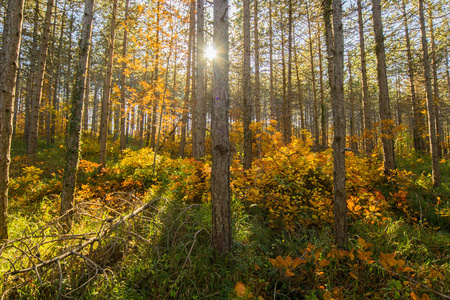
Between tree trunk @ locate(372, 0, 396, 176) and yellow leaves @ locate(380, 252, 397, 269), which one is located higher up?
tree trunk @ locate(372, 0, 396, 176)

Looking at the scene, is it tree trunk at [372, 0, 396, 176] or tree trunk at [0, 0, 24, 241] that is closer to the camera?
tree trunk at [0, 0, 24, 241]

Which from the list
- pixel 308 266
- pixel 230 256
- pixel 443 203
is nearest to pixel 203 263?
pixel 230 256

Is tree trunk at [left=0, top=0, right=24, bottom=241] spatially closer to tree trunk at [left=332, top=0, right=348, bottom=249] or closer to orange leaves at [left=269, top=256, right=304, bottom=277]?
orange leaves at [left=269, top=256, right=304, bottom=277]

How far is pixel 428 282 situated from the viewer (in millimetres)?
2330

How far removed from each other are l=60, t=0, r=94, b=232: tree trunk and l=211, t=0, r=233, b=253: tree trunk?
248 cm

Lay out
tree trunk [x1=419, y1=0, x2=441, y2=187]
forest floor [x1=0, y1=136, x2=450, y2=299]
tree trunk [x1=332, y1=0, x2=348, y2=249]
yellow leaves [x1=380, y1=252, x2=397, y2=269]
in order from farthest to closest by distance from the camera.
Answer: tree trunk [x1=419, y1=0, x2=441, y2=187] → tree trunk [x1=332, y1=0, x2=348, y2=249] → forest floor [x1=0, y1=136, x2=450, y2=299] → yellow leaves [x1=380, y1=252, x2=397, y2=269]

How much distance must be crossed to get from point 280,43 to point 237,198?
43.6 ft

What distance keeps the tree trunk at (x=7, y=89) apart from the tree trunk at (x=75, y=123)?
0.71 meters

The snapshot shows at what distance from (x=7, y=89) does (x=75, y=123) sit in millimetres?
895

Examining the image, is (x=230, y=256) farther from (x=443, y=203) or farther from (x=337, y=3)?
(x=443, y=203)

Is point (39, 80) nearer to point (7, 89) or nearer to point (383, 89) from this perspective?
point (7, 89)

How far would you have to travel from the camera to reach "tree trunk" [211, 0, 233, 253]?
2545 millimetres

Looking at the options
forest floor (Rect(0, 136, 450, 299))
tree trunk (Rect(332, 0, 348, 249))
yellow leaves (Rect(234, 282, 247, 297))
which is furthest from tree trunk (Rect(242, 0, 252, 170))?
yellow leaves (Rect(234, 282, 247, 297))

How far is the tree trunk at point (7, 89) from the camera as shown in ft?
9.30
